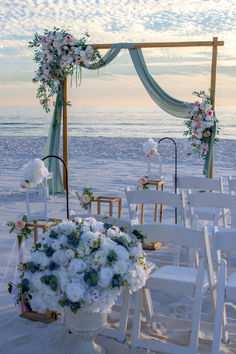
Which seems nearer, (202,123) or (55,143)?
(202,123)

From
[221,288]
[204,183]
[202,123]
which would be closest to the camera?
[221,288]

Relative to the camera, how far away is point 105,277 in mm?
2031

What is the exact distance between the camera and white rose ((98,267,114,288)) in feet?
6.66

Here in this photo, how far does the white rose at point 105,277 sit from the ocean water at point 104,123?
22.6 metres

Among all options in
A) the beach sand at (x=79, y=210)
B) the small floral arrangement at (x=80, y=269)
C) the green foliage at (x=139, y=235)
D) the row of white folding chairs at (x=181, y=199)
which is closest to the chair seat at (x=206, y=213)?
the beach sand at (x=79, y=210)

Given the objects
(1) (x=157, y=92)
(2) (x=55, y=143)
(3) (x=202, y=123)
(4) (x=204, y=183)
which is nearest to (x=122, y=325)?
(4) (x=204, y=183)

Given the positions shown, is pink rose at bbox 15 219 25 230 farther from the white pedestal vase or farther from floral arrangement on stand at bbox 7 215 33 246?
the white pedestal vase

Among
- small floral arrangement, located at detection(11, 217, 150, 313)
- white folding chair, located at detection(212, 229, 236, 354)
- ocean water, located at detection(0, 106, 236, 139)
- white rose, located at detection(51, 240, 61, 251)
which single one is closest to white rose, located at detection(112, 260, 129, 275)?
small floral arrangement, located at detection(11, 217, 150, 313)

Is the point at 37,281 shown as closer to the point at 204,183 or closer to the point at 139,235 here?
the point at 139,235

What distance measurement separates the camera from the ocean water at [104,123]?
83.7 ft

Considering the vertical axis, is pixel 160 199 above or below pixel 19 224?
above

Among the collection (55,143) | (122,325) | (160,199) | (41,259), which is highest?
(55,143)

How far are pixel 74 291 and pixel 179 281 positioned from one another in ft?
2.22

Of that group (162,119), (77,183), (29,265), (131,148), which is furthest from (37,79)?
(162,119)
